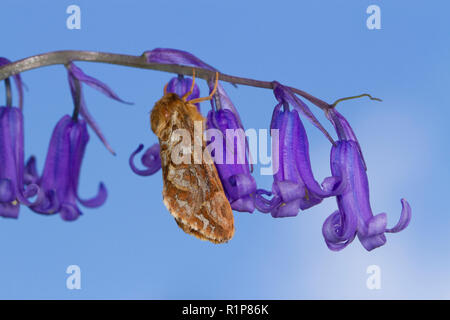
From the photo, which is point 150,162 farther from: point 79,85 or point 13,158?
point 13,158

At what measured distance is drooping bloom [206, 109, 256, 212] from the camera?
2.60 meters

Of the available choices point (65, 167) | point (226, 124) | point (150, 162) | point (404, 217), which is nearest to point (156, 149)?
point (150, 162)

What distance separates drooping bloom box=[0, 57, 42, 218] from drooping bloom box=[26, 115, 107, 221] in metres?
0.12

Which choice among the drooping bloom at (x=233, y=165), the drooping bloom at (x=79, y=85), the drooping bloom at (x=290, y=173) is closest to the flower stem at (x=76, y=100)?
the drooping bloom at (x=79, y=85)

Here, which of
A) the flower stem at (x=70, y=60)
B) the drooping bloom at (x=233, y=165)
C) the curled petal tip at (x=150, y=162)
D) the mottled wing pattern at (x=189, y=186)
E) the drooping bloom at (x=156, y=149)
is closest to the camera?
the mottled wing pattern at (x=189, y=186)

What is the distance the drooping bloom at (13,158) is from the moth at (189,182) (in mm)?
642

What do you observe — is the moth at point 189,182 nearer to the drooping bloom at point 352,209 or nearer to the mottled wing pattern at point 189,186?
the mottled wing pattern at point 189,186

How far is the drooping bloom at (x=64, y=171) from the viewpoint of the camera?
2.96 metres

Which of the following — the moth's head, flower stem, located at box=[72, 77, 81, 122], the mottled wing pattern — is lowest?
the mottled wing pattern

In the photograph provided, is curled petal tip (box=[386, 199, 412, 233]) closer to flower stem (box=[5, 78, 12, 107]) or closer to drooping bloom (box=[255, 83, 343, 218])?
drooping bloom (box=[255, 83, 343, 218])

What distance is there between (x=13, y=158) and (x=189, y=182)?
33.0 inches

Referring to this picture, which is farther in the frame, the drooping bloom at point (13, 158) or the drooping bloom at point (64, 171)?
the drooping bloom at point (64, 171)

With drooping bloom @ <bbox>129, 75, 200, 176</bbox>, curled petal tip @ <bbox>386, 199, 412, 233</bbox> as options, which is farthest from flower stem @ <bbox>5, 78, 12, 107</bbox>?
curled petal tip @ <bbox>386, 199, 412, 233</bbox>

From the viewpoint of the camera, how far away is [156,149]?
313 centimetres
